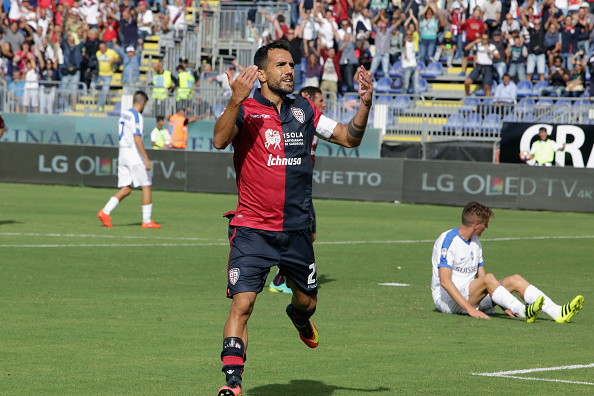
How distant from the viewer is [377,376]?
6941 mm

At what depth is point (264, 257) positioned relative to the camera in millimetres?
6004

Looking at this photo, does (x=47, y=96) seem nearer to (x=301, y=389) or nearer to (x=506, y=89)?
(x=506, y=89)

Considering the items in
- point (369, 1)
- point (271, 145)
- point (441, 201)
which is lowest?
point (441, 201)

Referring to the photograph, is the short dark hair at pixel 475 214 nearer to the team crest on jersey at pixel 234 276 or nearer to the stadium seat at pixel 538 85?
the team crest on jersey at pixel 234 276

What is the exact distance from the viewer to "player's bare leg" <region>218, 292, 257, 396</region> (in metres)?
5.55

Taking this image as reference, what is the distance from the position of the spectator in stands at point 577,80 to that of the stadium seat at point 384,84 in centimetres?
588

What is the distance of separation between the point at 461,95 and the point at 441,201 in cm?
700

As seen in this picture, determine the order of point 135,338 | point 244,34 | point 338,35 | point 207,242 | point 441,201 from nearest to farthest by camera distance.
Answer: point 135,338 < point 207,242 < point 441,201 < point 338,35 < point 244,34

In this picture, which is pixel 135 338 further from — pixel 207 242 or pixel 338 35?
pixel 338 35

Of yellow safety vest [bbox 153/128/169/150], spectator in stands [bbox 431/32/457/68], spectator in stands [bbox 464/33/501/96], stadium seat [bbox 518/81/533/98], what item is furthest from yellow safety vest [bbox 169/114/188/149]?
stadium seat [bbox 518/81/533/98]

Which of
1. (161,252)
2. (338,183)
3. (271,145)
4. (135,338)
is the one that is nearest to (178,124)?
(338,183)

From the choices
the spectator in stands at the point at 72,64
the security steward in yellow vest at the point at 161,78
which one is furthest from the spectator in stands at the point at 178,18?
the spectator in stands at the point at 72,64

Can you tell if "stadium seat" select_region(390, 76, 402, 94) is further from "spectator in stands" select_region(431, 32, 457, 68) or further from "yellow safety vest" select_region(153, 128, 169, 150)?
"yellow safety vest" select_region(153, 128, 169, 150)

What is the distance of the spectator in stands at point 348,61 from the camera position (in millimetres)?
31938
